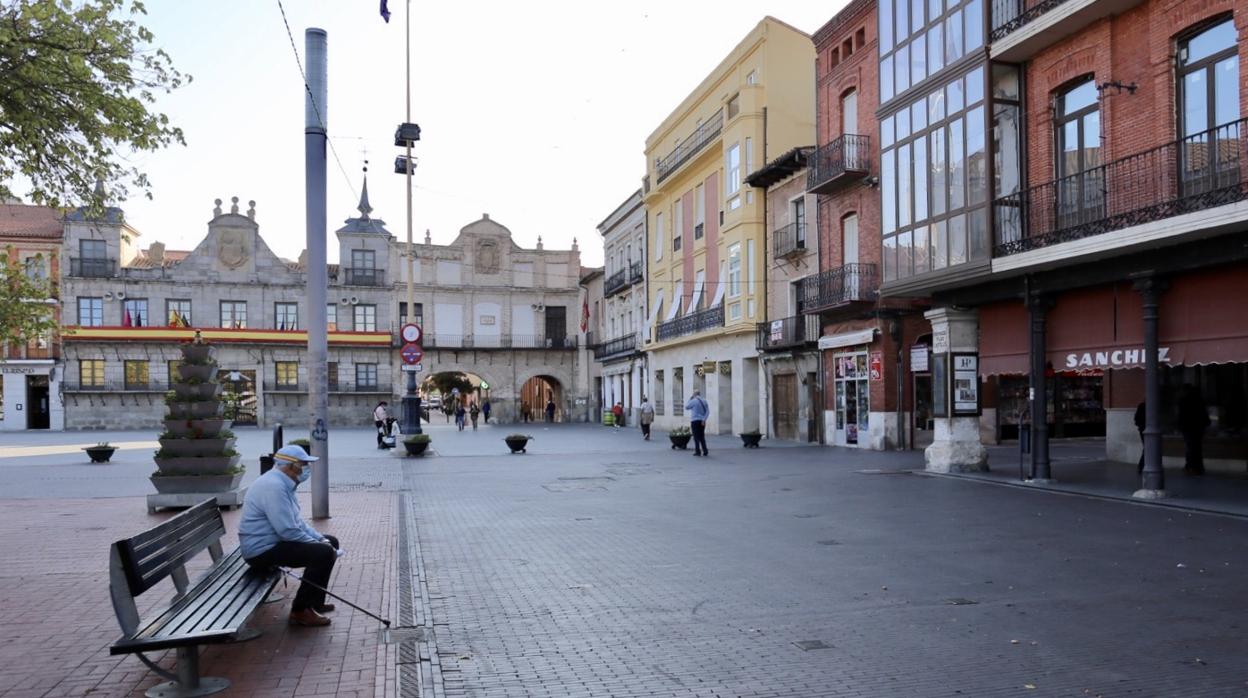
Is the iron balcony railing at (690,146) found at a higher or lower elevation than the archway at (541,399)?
higher

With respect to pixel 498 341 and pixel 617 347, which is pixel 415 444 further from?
pixel 498 341

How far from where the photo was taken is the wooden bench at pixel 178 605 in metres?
4.94

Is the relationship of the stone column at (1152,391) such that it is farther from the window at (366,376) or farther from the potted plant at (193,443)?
the window at (366,376)

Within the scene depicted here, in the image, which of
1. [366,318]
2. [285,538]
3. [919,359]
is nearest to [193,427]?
[285,538]

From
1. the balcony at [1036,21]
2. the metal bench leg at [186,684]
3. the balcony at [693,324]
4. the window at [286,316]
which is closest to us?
the metal bench leg at [186,684]

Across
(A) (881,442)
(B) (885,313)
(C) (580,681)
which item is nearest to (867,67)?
(B) (885,313)

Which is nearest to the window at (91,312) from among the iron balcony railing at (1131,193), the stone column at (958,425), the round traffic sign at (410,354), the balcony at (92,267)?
the balcony at (92,267)

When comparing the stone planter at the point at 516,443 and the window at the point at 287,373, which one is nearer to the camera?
the stone planter at the point at 516,443

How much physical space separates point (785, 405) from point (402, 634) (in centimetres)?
2592

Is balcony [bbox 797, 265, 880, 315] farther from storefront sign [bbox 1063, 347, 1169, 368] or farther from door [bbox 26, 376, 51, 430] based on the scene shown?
door [bbox 26, 376, 51, 430]

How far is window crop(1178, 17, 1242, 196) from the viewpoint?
12.3 m

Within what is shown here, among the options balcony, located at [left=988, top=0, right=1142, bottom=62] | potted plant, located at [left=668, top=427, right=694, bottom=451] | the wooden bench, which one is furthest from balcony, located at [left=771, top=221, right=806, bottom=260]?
the wooden bench

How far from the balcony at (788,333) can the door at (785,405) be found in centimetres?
121

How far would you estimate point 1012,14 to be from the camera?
53.1ft
